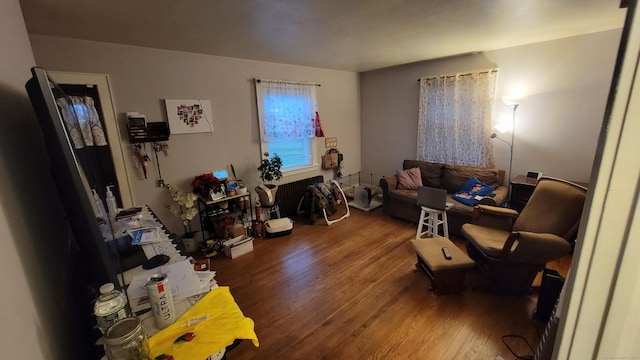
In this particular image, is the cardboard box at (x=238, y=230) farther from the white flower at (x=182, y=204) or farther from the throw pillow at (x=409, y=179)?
the throw pillow at (x=409, y=179)

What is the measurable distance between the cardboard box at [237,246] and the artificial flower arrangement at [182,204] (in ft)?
1.77

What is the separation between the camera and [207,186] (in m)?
3.17

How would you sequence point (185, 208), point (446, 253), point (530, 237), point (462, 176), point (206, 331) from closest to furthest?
point (206, 331) < point (530, 237) < point (446, 253) < point (185, 208) < point (462, 176)

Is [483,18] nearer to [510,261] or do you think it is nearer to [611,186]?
[510,261]

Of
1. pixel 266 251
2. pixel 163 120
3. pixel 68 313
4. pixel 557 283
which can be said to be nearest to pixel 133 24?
pixel 163 120

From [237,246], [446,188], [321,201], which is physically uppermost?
[446,188]

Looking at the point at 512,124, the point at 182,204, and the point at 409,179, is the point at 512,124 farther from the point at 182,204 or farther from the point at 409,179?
the point at 182,204

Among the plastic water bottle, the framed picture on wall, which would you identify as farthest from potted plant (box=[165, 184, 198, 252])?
the plastic water bottle

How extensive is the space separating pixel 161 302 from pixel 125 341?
27 centimetres

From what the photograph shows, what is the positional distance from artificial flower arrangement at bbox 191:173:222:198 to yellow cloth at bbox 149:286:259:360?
225 cm

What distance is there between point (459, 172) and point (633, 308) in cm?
396

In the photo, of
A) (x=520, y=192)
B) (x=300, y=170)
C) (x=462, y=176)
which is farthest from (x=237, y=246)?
(x=520, y=192)

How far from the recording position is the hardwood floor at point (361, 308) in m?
1.86

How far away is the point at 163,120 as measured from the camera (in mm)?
3016
